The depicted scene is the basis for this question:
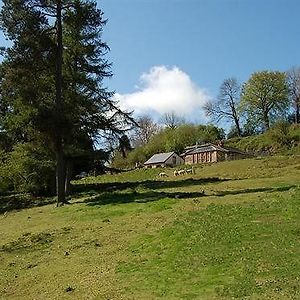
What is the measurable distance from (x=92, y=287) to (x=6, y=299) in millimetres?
2138

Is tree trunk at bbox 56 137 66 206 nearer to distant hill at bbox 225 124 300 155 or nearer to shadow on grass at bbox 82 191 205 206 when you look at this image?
shadow on grass at bbox 82 191 205 206

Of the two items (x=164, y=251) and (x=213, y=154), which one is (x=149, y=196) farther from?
(x=213, y=154)

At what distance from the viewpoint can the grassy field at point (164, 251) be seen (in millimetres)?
9906

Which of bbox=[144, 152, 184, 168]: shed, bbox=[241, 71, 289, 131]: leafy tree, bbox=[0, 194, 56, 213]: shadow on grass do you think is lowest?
bbox=[0, 194, 56, 213]: shadow on grass

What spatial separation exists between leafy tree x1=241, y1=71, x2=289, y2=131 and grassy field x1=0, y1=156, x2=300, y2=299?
7362cm

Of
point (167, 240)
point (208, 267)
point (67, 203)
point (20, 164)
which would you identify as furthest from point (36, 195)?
point (208, 267)

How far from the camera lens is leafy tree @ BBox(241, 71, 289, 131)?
301 feet

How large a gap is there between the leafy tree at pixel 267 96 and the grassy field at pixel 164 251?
242 ft

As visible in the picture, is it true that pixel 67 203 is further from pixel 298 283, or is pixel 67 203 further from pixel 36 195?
pixel 298 283

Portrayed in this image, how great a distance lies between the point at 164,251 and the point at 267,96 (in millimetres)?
83590

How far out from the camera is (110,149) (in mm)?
34781

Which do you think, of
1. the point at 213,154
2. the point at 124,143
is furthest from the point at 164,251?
the point at 213,154

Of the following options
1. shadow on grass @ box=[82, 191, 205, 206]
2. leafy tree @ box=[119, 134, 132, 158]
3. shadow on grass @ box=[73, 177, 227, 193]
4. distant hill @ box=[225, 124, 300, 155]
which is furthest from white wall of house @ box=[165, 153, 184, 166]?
shadow on grass @ box=[82, 191, 205, 206]

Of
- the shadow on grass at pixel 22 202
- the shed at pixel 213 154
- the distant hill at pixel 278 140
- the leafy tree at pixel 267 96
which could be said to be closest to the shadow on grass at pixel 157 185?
the shadow on grass at pixel 22 202
